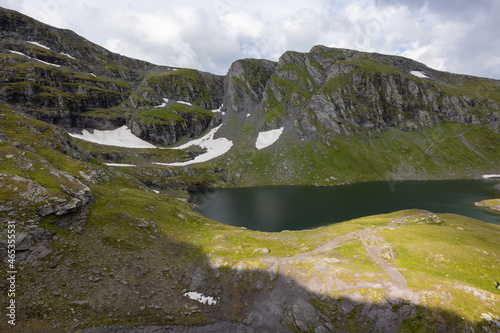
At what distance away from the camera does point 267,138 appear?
18000cm

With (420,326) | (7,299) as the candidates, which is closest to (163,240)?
(7,299)

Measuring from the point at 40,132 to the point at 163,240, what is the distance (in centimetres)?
4797

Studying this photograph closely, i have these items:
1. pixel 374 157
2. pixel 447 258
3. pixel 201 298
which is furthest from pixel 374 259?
pixel 374 157

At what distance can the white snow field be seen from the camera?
173625mm

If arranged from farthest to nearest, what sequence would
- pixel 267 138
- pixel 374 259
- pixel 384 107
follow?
1. pixel 384 107
2. pixel 267 138
3. pixel 374 259

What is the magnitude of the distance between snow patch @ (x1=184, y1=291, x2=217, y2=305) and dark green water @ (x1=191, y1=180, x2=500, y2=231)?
42.4 m

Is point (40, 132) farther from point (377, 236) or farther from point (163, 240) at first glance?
point (377, 236)

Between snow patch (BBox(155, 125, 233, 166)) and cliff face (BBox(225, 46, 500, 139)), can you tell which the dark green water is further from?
cliff face (BBox(225, 46, 500, 139))

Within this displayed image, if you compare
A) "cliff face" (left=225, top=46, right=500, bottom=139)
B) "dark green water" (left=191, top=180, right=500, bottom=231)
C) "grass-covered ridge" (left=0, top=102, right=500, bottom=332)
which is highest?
"cliff face" (left=225, top=46, right=500, bottom=139)

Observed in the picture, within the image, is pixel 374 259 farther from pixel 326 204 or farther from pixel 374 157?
pixel 374 157

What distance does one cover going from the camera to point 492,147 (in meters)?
162

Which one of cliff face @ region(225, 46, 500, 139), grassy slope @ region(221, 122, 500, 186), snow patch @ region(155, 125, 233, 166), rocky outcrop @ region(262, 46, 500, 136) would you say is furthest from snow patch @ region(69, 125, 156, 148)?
rocky outcrop @ region(262, 46, 500, 136)

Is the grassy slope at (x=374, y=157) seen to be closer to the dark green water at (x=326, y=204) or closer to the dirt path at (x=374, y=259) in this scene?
the dark green water at (x=326, y=204)

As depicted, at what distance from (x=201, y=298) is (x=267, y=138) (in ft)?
539
